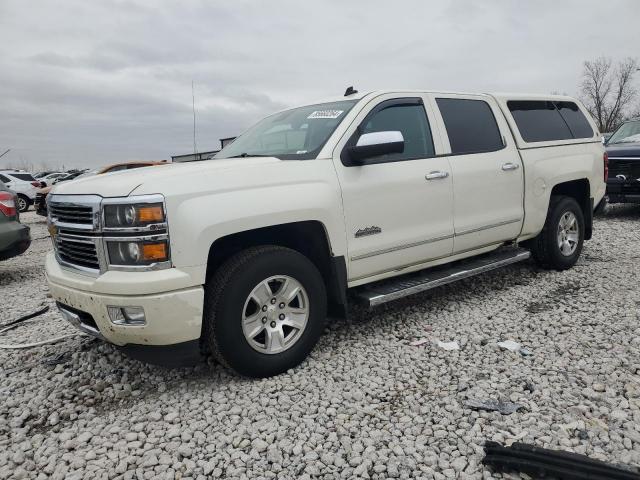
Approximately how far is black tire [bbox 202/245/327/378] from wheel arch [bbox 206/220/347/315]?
0.14 meters

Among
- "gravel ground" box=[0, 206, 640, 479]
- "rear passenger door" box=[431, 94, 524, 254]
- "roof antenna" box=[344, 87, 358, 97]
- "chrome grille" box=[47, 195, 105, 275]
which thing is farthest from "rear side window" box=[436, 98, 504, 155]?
"chrome grille" box=[47, 195, 105, 275]

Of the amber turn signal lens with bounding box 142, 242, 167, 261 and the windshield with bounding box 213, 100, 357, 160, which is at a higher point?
the windshield with bounding box 213, 100, 357, 160

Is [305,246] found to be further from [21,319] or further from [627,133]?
[627,133]

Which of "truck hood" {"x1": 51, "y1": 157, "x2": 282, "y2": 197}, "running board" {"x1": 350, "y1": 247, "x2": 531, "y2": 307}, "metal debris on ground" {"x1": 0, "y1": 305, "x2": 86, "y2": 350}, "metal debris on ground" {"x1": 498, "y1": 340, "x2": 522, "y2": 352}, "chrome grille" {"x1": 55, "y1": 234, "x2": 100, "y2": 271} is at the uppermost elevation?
"truck hood" {"x1": 51, "y1": 157, "x2": 282, "y2": 197}

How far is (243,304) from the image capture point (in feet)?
10.1

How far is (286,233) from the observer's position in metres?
3.55

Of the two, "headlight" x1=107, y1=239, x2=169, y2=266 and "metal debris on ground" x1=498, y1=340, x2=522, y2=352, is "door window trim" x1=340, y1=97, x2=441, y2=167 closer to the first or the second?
"headlight" x1=107, y1=239, x2=169, y2=266

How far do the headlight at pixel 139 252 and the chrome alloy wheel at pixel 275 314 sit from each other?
621 millimetres

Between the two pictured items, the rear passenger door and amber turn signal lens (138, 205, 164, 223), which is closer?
amber turn signal lens (138, 205, 164, 223)

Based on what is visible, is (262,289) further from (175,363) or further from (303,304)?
(175,363)

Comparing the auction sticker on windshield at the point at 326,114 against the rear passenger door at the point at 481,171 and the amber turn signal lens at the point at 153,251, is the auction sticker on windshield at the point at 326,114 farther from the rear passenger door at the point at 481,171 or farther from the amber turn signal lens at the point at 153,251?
the amber turn signal lens at the point at 153,251

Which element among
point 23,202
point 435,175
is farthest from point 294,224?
point 23,202

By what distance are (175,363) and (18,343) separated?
2.19 m

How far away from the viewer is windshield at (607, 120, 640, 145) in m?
9.90
